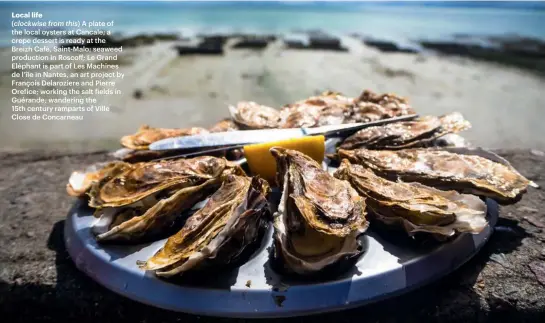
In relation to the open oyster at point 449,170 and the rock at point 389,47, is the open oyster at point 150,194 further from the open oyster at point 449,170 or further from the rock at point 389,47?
the rock at point 389,47

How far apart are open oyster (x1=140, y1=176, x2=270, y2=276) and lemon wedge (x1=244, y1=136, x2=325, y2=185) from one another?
0.73 ft

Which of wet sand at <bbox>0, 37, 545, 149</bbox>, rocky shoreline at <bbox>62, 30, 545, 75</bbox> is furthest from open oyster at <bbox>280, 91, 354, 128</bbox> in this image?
rocky shoreline at <bbox>62, 30, 545, 75</bbox>

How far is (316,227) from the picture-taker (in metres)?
1.19

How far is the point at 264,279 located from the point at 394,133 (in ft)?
3.29

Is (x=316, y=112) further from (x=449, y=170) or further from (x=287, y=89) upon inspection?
(x=287, y=89)

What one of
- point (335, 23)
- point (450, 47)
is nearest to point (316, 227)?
point (450, 47)

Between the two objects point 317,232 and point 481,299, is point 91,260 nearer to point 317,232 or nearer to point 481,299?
point 317,232

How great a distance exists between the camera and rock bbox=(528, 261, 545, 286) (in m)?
1.51

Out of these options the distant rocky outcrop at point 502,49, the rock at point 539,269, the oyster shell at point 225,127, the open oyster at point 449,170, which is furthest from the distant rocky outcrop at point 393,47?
the rock at point 539,269

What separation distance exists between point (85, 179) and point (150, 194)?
45 centimetres

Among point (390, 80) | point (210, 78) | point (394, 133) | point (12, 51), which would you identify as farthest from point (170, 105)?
point (12, 51)

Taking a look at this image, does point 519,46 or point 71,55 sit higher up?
point 519,46

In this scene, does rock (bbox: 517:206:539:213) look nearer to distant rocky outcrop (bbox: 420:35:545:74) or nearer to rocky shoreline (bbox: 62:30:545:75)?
distant rocky outcrop (bbox: 420:35:545:74)

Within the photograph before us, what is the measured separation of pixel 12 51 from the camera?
383 inches
